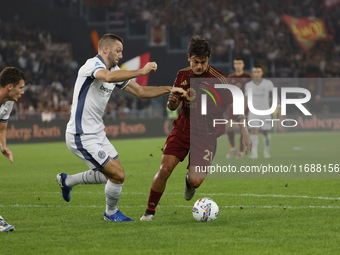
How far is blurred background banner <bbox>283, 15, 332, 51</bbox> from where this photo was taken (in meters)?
32.8

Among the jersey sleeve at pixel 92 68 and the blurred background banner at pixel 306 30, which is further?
the blurred background banner at pixel 306 30

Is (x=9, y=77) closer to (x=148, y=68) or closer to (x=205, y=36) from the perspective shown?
(x=148, y=68)

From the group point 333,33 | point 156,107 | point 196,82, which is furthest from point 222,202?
point 333,33

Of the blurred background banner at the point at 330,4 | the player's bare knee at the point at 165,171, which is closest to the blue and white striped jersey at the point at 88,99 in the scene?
the player's bare knee at the point at 165,171

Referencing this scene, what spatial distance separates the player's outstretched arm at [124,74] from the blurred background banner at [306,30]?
2843cm

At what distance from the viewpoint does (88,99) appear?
6.27m

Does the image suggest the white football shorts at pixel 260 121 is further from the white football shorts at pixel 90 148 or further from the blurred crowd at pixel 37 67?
the blurred crowd at pixel 37 67

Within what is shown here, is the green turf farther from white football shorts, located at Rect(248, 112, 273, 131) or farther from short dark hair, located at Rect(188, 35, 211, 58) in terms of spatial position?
white football shorts, located at Rect(248, 112, 273, 131)

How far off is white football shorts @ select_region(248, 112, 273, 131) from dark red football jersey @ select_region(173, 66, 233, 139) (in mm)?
7724

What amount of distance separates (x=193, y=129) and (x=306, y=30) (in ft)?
91.9

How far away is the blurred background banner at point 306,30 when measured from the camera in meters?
32.8

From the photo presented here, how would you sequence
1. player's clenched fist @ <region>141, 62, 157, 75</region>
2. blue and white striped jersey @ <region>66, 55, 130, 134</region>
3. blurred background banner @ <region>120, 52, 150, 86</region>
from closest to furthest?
player's clenched fist @ <region>141, 62, 157, 75</region> < blue and white striped jersey @ <region>66, 55, 130, 134</region> < blurred background banner @ <region>120, 52, 150, 86</region>

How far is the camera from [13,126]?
2112 centimetres

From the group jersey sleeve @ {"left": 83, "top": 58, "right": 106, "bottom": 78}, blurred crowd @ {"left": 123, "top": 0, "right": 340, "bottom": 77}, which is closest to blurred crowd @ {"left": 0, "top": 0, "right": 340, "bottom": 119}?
blurred crowd @ {"left": 123, "top": 0, "right": 340, "bottom": 77}
